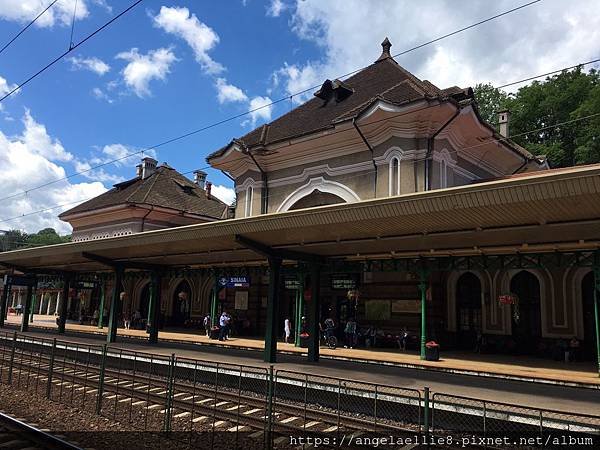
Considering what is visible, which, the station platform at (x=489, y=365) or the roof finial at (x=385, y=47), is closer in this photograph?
the station platform at (x=489, y=365)

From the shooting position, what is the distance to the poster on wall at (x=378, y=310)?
804 inches

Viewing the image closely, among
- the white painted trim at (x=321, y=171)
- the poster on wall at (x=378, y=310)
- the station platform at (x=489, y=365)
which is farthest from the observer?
the white painted trim at (x=321, y=171)

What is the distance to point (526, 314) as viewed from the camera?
19.0 meters

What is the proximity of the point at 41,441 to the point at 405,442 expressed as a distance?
5.51m

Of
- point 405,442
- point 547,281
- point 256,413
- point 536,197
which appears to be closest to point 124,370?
point 256,413

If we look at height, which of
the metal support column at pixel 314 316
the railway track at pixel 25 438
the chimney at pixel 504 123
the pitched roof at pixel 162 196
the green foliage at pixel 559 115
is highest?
the green foliage at pixel 559 115

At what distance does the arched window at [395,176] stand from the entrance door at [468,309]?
15.5 ft

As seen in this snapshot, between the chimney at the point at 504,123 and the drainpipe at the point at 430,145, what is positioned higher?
the chimney at the point at 504,123

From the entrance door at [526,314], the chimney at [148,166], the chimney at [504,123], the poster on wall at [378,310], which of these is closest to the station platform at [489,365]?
the entrance door at [526,314]

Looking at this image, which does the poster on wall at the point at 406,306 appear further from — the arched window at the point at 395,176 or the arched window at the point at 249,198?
the arched window at the point at 249,198

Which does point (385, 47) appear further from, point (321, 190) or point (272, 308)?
point (272, 308)

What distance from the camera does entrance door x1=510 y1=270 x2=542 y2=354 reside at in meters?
18.7

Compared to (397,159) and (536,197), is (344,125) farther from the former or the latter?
(536,197)

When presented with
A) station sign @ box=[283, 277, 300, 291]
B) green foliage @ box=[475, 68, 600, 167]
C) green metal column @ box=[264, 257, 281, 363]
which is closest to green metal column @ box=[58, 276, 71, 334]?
station sign @ box=[283, 277, 300, 291]
